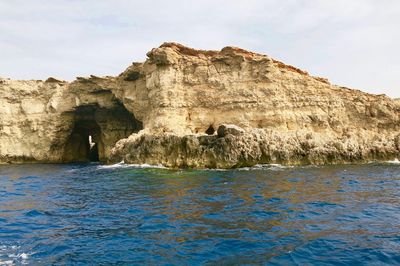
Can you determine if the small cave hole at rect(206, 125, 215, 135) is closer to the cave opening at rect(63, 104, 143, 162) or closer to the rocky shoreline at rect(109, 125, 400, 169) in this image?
the rocky shoreline at rect(109, 125, 400, 169)

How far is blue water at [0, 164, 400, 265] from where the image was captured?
8977mm

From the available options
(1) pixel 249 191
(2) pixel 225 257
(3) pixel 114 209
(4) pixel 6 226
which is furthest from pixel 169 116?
(2) pixel 225 257

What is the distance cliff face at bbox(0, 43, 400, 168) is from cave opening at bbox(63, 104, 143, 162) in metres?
2.13

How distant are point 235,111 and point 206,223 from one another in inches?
943

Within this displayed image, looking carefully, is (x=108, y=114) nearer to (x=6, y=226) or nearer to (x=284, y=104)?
(x=284, y=104)

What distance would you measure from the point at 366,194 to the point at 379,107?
23867 millimetres

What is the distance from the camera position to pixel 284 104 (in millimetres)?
35281


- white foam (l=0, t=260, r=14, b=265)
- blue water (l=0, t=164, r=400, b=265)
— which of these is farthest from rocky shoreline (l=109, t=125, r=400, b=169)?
white foam (l=0, t=260, r=14, b=265)

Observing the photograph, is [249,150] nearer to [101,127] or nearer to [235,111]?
[235,111]

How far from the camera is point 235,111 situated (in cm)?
3519

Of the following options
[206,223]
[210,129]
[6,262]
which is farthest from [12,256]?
[210,129]

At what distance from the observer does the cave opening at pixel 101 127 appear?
46.9 metres

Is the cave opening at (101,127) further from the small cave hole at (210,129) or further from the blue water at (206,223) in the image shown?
the blue water at (206,223)

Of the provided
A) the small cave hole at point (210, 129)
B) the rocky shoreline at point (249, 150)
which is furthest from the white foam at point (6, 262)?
the small cave hole at point (210, 129)
